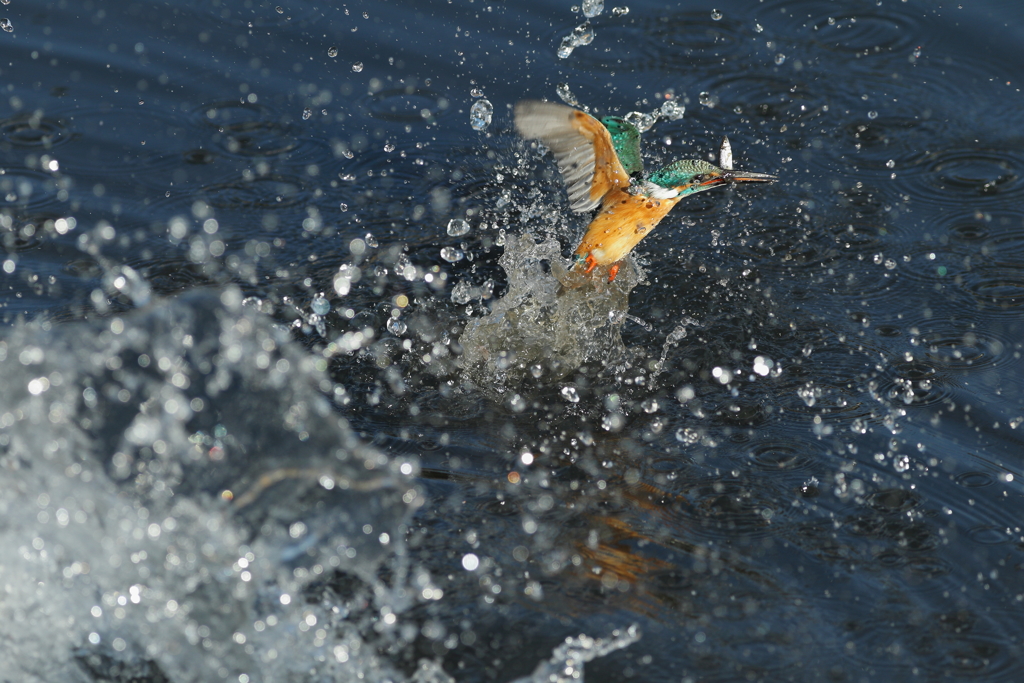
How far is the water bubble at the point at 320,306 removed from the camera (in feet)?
14.1

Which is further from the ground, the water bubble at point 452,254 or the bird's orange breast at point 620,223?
the bird's orange breast at point 620,223

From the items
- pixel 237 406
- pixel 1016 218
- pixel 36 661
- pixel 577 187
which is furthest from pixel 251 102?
pixel 1016 218

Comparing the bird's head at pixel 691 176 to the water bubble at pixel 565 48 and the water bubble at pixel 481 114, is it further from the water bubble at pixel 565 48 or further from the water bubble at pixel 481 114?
the water bubble at pixel 565 48

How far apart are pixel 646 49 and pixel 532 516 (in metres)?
3.40

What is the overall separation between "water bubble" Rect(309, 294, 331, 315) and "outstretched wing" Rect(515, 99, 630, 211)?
1.05 m

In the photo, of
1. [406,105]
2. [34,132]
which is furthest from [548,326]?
[34,132]

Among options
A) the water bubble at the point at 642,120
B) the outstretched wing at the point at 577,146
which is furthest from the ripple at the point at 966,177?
the outstretched wing at the point at 577,146

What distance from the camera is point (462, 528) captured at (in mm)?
3305

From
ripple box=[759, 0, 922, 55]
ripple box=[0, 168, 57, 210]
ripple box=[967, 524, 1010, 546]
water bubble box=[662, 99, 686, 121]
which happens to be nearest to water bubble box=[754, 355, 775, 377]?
ripple box=[967, 524, 1010, 546]

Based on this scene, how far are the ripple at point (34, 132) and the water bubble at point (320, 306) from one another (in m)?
1.76

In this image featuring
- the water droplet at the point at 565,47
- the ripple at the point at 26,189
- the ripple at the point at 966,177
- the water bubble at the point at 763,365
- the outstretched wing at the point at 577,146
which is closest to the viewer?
the outstretched wing at the point at 577,146

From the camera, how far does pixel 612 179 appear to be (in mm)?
4086

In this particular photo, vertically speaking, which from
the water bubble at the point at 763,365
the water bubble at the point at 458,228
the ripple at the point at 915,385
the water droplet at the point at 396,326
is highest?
the ripple at the point at 915,385

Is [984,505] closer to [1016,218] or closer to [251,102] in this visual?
[1016,218]
